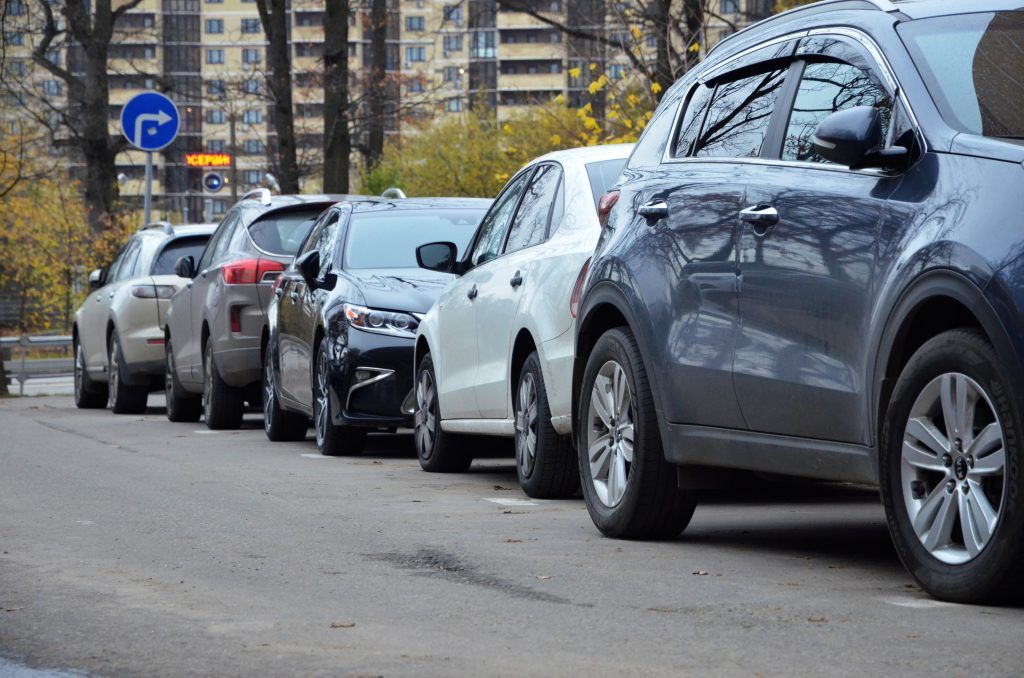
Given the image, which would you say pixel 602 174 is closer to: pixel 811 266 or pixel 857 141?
pixel 811 266

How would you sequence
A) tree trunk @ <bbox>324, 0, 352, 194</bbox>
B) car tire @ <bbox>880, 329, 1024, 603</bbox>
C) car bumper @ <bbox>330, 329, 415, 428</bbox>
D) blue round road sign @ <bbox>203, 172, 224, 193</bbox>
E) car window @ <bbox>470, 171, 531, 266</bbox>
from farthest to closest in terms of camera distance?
blue round road sign @ <bbox>203, 172, 224, 193</bbox>
tree trunk @ <bbox>324, 0, 352, 194</bbox>
car bumper @ <bbox>330, 329, 415, 428</bbox>
car window @ <bbox>470, 171, 531, 266</bbox>
car tire @ <bbox>880, 329, 1024, 603</bbox>

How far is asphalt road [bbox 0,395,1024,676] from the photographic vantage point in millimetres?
4973

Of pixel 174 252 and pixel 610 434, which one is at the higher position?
pixel 174 252

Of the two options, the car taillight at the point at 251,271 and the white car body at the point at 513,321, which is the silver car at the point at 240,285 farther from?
the white car body at the point at 513,321

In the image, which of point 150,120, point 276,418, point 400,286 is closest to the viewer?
point 400,286

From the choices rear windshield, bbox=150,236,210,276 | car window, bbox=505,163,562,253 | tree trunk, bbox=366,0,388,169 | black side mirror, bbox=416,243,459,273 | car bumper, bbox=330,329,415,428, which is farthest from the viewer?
tree trunk, bbox=366,0,388,169

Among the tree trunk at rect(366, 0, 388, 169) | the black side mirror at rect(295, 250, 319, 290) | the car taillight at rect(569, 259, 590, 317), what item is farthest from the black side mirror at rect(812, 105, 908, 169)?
the tree trunk at rect(366, 0, 388, 169)

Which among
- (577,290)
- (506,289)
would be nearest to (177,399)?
(506,289)

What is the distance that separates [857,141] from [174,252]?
14933mm

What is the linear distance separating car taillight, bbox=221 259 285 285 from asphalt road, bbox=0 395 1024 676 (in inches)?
207

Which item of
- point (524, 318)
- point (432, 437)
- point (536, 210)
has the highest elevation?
point (536, 210)

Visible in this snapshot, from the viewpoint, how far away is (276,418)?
49.1 ft

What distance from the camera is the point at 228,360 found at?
16.1 m

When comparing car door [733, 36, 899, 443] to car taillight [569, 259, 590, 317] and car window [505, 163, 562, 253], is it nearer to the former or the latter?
car taillight [569, 259, 590, 317]
